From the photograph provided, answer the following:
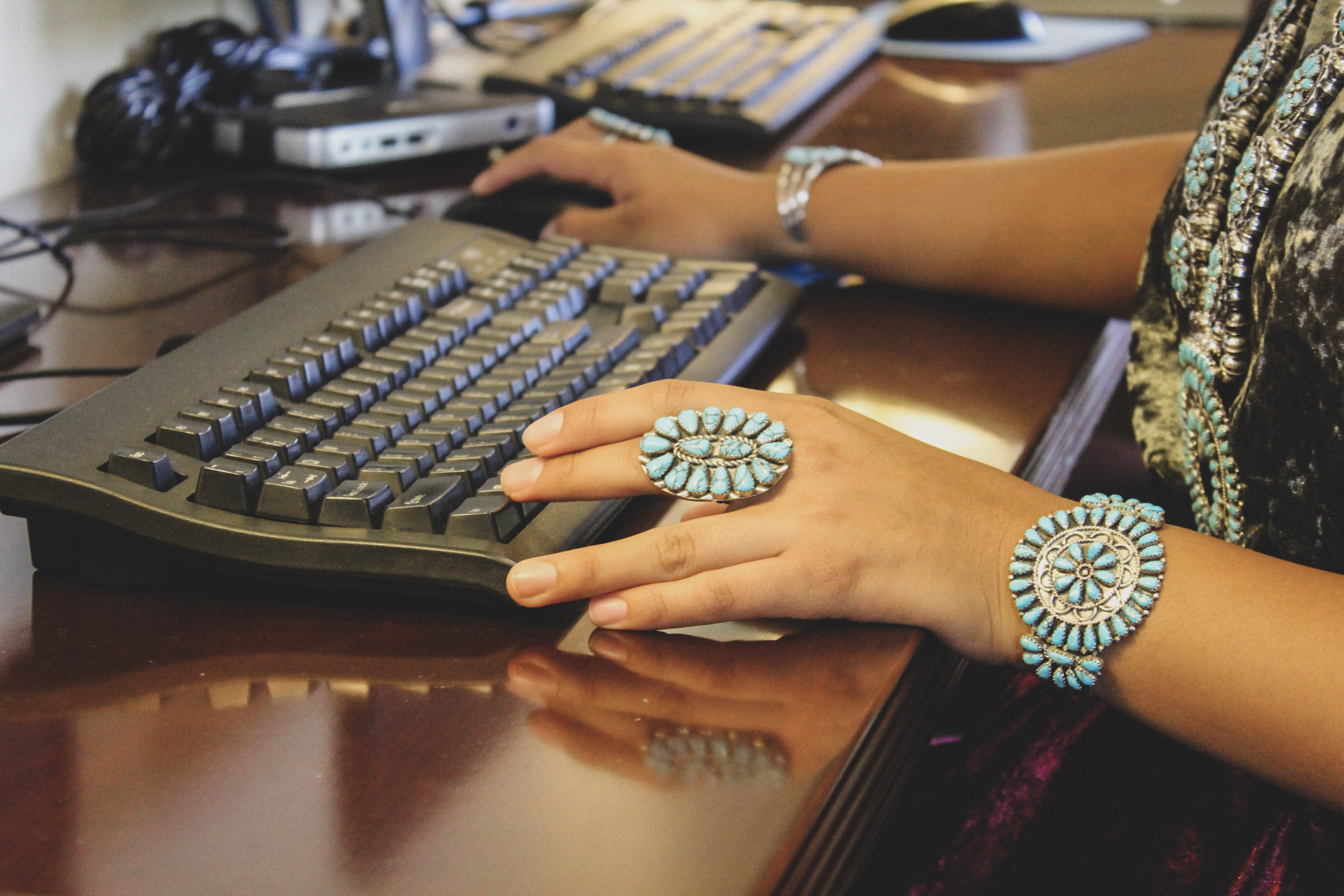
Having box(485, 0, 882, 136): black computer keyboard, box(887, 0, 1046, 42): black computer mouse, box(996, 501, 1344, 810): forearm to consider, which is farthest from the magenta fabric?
box(887, 0, 1046, 42): black computer mouse

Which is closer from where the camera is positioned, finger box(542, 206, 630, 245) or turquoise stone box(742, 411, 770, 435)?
turquoise stone box(742, 411, 770, 435)

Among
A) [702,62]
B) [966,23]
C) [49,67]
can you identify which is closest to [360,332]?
[49,67]

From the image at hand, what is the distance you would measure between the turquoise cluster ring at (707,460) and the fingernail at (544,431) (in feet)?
0.12

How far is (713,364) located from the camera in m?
0.65

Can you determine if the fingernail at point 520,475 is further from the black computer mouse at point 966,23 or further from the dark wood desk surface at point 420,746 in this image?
the black computer mouse at point 966,23

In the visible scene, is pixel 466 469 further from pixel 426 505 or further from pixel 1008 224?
pixel 1008 224

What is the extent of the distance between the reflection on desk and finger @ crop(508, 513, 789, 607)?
0.07 ft

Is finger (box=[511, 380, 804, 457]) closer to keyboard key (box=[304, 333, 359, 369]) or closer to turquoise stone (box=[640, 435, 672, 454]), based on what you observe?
turquoise stone (box=[640, 435, 672, 454])

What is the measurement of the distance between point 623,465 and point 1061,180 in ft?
1.56

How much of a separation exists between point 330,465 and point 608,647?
0.14 m

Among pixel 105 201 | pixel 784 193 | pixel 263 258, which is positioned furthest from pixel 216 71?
pixel 784 193

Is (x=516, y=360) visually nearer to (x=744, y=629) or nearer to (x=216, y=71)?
(x=744, y=629)

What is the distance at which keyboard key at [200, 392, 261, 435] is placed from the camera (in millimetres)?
511

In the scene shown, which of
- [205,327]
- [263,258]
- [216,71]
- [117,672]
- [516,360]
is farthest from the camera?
[216,71]
